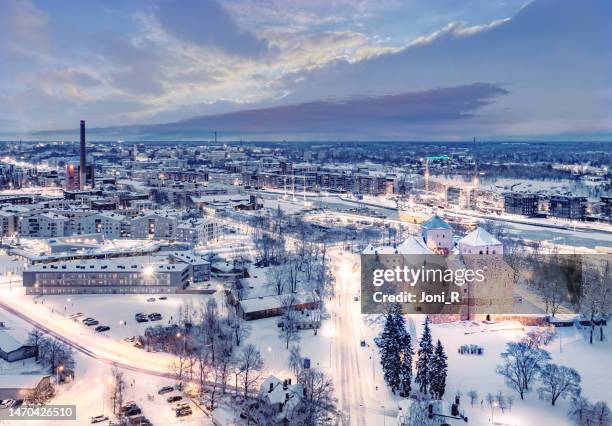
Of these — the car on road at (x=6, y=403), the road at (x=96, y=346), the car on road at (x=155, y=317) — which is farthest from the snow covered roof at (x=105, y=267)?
the car on road at (x=6, y=403)

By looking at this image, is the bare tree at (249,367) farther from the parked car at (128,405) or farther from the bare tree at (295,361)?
the parked car at (128,405)

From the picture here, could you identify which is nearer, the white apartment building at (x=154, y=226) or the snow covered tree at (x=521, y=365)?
the snow covered tree at (x=521, y=365)

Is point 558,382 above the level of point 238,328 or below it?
below

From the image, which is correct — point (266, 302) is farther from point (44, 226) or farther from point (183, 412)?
point (44, 226)

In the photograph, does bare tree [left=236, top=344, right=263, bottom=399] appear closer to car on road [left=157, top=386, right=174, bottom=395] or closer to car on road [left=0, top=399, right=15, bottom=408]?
car on road [left=157, top=386, right=174, bottom=395]

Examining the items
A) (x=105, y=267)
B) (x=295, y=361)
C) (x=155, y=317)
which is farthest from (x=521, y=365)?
(x=105, y=267)

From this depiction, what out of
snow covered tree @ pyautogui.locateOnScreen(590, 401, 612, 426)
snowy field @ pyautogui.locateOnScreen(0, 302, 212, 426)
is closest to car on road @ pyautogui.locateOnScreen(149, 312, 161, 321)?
snowy field @ pyautogui.locateOnScreen(0, 302, 212, 426)
